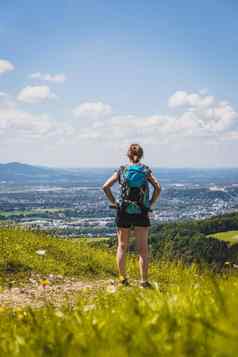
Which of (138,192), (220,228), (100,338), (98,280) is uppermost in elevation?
(138,192)

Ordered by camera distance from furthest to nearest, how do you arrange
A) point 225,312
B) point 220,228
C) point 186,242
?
point 220,228
point 186,242
point 225,312

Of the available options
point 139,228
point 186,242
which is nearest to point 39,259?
point 139,228

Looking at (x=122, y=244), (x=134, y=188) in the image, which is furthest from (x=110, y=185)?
(x=122, y=244)

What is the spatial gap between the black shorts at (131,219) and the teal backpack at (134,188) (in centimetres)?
9

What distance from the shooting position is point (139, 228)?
34.1 ft

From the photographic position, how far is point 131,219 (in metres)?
10.3

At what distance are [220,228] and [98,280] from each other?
101 metres

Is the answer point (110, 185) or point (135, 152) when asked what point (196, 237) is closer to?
point (110, 185)

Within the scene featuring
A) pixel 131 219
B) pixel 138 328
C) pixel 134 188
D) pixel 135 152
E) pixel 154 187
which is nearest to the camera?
pixel 138 328

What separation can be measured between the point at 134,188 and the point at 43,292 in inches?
105

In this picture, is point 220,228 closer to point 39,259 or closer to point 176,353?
point 39,259

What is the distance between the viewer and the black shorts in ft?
33.6

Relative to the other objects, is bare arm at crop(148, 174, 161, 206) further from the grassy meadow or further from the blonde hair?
the grassy meadow

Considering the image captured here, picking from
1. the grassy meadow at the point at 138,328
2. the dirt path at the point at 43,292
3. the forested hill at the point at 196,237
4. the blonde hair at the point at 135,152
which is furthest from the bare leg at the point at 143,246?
the forested hill at the point at 196,237
